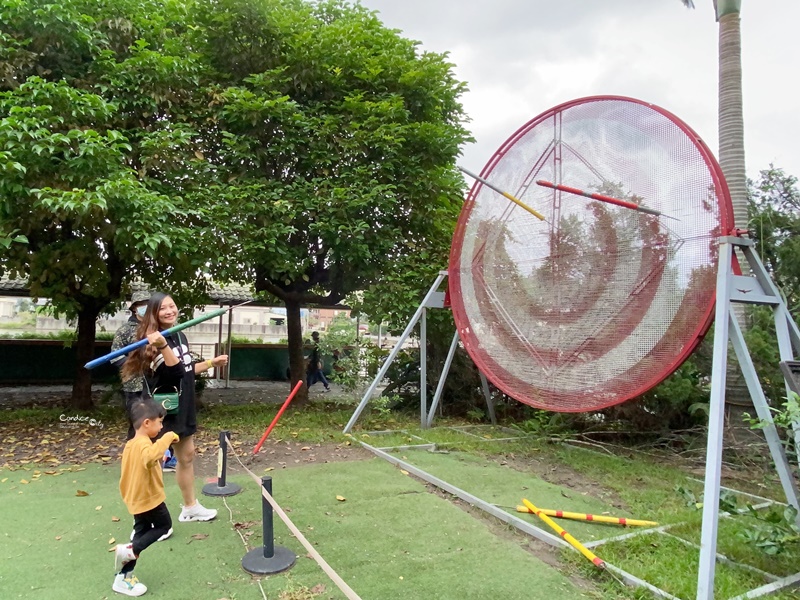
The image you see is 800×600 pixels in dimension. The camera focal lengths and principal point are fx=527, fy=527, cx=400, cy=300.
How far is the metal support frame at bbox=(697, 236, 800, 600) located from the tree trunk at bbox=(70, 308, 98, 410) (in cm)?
870

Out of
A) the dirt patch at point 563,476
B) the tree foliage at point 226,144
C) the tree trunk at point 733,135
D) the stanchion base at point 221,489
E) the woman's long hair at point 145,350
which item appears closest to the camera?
the woman's long hair at point 145,350

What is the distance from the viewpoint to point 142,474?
9.40ft

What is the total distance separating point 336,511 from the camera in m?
4.11

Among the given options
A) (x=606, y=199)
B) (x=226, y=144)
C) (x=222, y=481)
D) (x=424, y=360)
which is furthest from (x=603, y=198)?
(x=226, y=144)

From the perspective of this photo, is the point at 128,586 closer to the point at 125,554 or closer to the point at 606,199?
the point at 125,554

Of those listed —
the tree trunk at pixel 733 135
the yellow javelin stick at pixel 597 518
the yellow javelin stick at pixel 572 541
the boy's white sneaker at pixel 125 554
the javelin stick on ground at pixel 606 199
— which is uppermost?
the tree trunk at pixel 733 135

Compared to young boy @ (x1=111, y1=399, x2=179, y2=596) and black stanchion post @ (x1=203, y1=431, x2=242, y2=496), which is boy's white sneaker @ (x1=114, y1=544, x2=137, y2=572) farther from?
black stanchion post @ (x1=203, y1=431, x2=242, y2=496)

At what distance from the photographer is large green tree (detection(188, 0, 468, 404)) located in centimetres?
739

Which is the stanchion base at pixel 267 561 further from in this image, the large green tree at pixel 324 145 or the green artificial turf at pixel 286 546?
the large green tree at pixel 324 145

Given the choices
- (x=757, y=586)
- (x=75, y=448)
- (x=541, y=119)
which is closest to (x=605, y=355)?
(x=757, y=586)

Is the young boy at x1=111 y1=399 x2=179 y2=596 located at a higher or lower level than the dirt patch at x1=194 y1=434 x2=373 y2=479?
higher

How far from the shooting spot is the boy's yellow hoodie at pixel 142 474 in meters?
2.83

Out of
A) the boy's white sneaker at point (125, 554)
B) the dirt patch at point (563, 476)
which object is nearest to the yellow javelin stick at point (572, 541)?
the dirt patch at point (563, 476)

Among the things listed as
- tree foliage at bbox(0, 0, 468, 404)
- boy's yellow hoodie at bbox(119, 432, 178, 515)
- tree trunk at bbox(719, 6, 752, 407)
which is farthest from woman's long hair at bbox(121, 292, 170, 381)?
tree trunk at bbox(719, 6, 752, 407)
